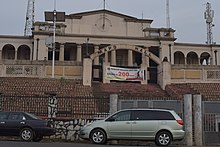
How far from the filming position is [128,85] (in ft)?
99.2

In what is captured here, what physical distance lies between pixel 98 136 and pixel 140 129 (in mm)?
1763

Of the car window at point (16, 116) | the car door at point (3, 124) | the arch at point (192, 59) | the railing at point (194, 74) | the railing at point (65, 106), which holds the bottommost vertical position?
the car door at point (3, 124)

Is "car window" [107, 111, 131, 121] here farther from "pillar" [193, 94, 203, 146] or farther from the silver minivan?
"pillar" [193, 94, 203, 146]

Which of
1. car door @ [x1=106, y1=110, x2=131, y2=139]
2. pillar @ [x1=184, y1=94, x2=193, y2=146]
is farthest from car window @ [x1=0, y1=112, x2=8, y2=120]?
pillar @ [x1=184, y1=94, x2=193, y2=146]

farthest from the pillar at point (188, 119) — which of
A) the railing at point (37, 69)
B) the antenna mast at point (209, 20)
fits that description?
the antenna mast at point (209, 20)

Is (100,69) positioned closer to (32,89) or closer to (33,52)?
(32,89)

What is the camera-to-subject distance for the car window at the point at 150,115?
1341 centimetres

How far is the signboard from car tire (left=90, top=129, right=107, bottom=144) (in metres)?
18.0

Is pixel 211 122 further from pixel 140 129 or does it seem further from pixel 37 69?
pixel 37 69

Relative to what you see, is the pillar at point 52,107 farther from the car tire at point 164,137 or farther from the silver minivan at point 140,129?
the car tire at point 164,137

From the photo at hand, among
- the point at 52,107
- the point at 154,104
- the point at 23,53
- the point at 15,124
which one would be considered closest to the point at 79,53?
the point at 23,53

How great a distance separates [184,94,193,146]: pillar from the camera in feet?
48.8

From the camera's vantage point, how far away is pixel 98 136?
13.3 meters

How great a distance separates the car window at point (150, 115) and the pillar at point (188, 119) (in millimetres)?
1939
